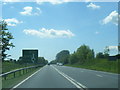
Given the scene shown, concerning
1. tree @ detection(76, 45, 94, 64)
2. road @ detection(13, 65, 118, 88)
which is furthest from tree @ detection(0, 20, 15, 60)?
tree @ detection(76, 45, 94, 64)

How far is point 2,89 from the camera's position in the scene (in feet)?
50.3

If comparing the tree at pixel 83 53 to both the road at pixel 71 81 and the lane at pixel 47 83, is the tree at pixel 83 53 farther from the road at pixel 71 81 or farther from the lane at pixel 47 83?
the lane at pixel 47 83

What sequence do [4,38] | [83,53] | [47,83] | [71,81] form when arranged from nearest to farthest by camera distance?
[47,83]
[71,81]
[4,38]
[83,53]

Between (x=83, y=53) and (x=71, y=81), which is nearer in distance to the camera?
(x=71, y=81)

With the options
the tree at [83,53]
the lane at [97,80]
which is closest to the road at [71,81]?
the lane at [97,80]

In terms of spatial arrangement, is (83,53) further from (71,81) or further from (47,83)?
(47,83)

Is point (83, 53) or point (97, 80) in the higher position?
point (83, 53)

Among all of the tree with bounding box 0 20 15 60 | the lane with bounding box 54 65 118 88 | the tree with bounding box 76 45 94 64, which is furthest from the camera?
the tree with bounding box 76 45 94 64

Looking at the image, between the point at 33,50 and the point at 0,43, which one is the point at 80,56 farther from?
the point at 0,43

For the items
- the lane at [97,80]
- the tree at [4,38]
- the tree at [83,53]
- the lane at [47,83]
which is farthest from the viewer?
the tree at [83,53]

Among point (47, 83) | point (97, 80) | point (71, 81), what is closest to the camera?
point (47, 83)

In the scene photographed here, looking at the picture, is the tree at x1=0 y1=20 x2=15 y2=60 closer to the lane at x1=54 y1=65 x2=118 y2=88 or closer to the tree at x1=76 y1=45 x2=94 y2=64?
the lane at x1=54 y1=65 x2=118 y2=88

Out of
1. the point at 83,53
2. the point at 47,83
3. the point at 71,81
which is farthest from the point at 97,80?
the point at 83,53

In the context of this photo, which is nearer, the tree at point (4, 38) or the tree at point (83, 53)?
the tree at point (4, 38)
